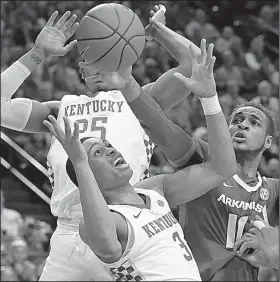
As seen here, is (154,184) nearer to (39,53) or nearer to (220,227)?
(220,227)

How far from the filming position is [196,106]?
887cm

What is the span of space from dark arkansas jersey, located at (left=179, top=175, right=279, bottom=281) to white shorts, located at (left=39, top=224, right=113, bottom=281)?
524mm

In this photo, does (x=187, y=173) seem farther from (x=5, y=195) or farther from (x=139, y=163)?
(x=5, y=195)

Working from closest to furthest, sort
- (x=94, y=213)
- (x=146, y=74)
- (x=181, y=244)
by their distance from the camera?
(x=94, y=213)
(x=181, y=244)
(x=146, y=74)

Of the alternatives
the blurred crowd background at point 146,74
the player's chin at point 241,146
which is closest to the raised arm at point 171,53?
the player's chin at point 241,146

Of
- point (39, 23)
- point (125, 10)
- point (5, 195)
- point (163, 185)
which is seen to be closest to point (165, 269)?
point (163, 185)

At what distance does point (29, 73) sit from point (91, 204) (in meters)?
0.86

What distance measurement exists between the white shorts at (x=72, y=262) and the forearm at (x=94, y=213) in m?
0.69

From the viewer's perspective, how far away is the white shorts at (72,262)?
368 cm

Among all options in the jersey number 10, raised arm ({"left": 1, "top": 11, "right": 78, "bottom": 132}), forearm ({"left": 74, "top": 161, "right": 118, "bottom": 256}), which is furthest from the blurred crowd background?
forearm ({"left": 74, "top": 161, "right": 118, "bottom": 256})

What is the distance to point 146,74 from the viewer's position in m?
9.33

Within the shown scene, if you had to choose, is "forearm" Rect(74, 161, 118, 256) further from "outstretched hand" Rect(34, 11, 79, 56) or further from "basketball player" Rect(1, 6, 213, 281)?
"outstretched hand" Rect(34, 11, 79, 56)

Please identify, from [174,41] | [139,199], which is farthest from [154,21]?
[139,199]

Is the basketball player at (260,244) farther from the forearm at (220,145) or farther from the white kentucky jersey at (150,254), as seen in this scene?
the white kentucky jersey at (150,254)
